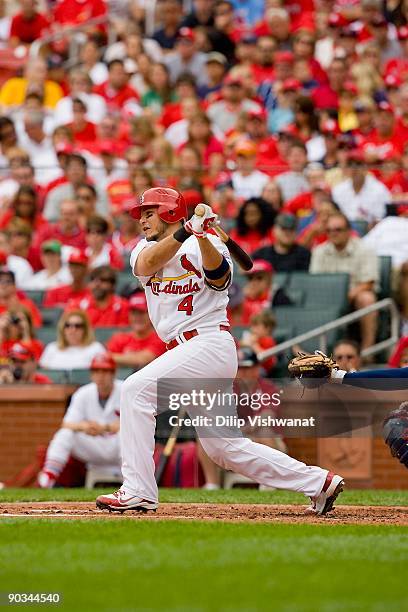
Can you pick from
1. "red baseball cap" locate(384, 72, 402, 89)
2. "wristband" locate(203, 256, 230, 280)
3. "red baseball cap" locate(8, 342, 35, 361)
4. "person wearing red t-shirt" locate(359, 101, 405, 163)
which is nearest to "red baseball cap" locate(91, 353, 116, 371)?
"red baseball cap" locate(8, 342, 35, 361)

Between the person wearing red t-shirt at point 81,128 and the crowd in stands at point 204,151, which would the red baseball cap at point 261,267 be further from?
the person wearing red t-shirt at point 81,128

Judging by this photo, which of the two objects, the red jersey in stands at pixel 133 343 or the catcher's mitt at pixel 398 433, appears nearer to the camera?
the catcher's mitt at pixel 398 433

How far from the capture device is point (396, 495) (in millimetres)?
10125

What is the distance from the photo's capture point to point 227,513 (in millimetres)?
7926

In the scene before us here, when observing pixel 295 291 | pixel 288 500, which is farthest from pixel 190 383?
pixel 295 291

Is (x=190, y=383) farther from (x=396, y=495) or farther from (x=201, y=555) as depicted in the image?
(x=396, y=495)

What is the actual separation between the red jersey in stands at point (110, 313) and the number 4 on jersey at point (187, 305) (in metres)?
6.12

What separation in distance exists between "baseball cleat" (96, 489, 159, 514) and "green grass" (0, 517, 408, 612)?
17.8 inches

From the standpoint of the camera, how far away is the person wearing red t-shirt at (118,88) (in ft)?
55.7

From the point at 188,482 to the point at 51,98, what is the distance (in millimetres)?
7660

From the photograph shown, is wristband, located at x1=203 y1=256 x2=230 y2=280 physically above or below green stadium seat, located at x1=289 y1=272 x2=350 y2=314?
below

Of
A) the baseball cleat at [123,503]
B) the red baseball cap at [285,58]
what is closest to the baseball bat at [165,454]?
the baseball cleat at [123,503]

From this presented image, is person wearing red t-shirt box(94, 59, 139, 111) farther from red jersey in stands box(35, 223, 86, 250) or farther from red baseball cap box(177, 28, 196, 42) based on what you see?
red jersey in stands box(35, 223, 86, 250)

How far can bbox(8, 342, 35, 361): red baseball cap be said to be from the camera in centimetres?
1264
